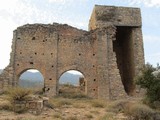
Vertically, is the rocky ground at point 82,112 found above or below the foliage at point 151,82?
below

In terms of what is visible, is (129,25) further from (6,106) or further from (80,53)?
(6,106)

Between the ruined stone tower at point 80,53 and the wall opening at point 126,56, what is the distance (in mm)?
350

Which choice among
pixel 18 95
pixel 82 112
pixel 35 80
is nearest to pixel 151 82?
pixel 82 112

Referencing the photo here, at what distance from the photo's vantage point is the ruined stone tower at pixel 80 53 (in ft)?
64.7

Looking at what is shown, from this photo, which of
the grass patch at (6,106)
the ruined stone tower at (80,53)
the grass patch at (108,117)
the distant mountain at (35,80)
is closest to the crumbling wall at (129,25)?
the ruined stone tower at (80,53)

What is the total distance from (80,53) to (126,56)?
15.4 feet

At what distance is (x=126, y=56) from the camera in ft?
77.5

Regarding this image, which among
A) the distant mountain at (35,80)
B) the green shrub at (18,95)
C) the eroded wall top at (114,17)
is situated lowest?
the green shrub at (18,95)

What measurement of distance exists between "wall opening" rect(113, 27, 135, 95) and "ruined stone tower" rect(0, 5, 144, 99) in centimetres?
35

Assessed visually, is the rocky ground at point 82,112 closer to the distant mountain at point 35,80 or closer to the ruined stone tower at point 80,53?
the ruined stone tower at point 80,53

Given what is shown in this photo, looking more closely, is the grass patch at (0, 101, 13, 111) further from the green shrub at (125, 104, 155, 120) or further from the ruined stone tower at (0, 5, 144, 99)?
the ruined stone tower at (0, 5, 144, 99)

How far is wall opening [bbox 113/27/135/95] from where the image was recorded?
22.1 m

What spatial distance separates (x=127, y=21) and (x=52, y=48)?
5.80m

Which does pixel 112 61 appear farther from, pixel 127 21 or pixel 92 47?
pixel 127 21
